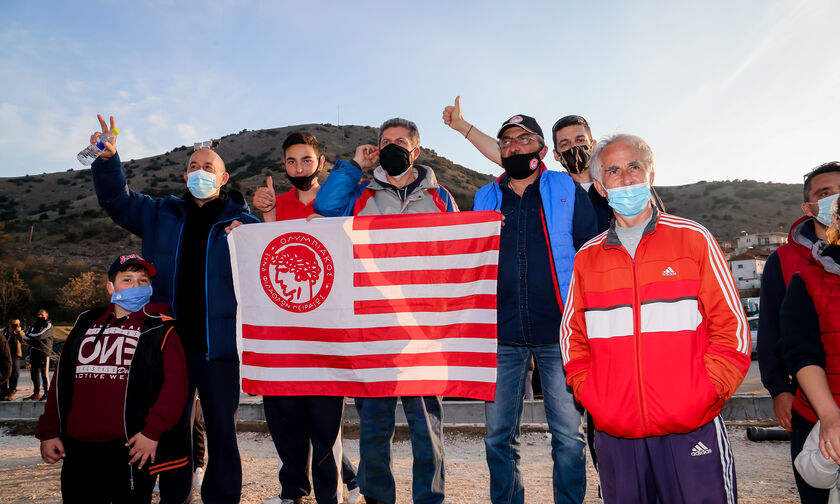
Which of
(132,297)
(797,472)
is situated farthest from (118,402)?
(797,472)

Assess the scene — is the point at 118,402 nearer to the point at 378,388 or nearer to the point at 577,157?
the point at 378,388

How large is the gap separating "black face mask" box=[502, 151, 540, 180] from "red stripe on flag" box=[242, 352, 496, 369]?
52.9 inches

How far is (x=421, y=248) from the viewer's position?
402cm

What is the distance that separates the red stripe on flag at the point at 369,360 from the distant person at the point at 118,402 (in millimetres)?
622

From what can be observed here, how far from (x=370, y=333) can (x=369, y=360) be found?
20 centimetres

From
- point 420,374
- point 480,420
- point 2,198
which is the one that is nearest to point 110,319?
point 420,374

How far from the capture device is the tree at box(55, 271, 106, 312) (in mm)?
36875

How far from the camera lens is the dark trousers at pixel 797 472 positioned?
2816 millimetres

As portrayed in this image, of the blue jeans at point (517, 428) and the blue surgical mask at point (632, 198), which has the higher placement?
the blue surgical mask at point (632, 198)

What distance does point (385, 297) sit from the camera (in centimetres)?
403

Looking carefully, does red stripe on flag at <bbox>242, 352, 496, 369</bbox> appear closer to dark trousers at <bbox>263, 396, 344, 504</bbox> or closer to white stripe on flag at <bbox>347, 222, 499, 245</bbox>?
dark trousers at <bbox>263, 396, 344, 504</bbox>

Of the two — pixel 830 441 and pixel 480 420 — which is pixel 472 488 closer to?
pixel 480 420

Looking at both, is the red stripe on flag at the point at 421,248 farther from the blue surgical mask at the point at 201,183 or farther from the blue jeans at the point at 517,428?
the blue surgical mask at the point at 201,183

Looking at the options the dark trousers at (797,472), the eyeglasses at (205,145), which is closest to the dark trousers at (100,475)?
the eyeglasses at (205,145)
